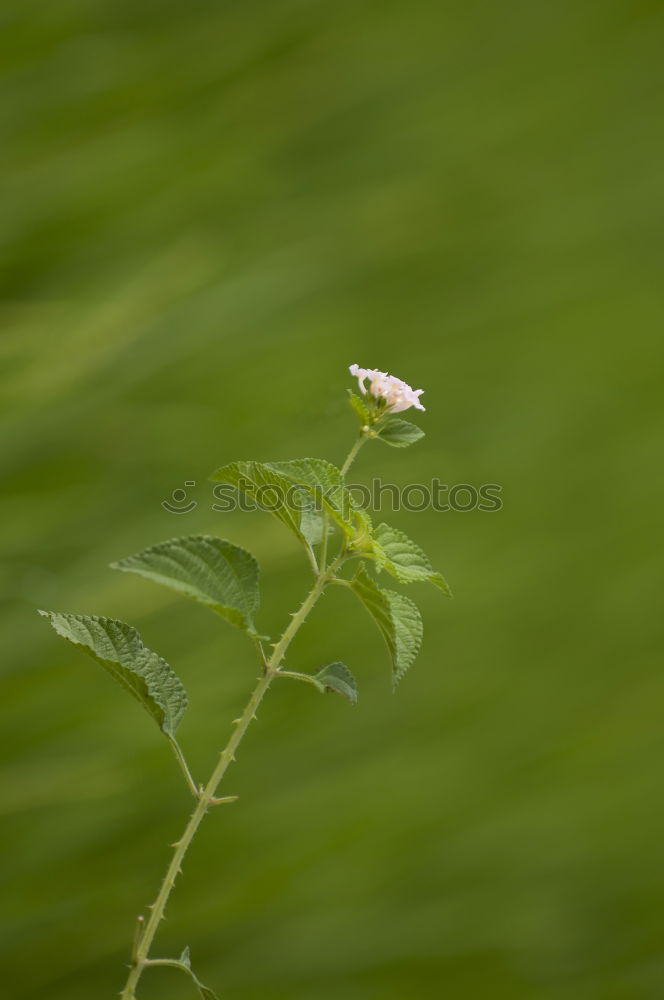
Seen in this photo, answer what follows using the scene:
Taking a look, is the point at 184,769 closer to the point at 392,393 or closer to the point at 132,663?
the point at 132,663

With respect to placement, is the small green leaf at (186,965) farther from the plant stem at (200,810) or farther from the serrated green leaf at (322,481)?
the serrated green leaf at (322,481)

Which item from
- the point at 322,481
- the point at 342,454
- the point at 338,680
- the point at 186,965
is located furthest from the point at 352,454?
the point at 342,454

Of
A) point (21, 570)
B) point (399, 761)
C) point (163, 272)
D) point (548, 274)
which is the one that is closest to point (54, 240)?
point (163, 272)

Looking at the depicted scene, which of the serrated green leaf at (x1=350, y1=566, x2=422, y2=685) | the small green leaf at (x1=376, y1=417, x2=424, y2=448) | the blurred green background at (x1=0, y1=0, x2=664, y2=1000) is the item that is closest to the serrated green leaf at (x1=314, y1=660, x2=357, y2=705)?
the serrated green leaf at (x1=350, y1=566, x2=422, y2=685)

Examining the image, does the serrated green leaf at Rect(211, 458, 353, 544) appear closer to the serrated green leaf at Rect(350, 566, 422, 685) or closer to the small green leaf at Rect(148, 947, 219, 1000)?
the serrated green leaf at Rect(350, 566, 422, 685)

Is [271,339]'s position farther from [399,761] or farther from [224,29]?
[399,761]

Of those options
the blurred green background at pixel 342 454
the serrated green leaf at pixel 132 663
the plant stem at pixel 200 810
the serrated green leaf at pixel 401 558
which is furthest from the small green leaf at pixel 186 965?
the blurred green background at pixel 342 454
